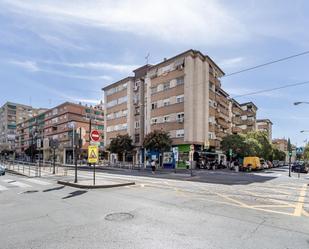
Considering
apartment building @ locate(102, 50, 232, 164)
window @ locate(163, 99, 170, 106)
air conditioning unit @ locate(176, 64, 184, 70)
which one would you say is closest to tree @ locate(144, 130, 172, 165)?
apartment building @ locate(102, 50, 232, 164)

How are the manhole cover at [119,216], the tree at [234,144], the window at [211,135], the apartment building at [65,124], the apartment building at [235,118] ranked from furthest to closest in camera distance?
the apartment building at [65,124], the apartment building at [235,118], the tree at [234,144], the window at [211,135], the manhole cover at [119,216]

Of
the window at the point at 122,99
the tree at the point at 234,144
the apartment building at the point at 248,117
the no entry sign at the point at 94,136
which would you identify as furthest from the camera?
the apartment building at the point at 248,117

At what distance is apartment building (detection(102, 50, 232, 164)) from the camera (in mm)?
42938

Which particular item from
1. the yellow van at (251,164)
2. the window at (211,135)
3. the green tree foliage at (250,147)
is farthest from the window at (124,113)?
the yellow van at (251,164)

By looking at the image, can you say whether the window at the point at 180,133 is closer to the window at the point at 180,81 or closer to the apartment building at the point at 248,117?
the window at the point at 180,81

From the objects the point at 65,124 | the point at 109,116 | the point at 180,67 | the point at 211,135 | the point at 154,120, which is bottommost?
the point at 211,135

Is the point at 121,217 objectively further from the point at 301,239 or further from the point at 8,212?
the point at 301,239

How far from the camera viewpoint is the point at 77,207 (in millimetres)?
9070

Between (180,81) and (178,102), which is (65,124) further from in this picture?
(180,81)

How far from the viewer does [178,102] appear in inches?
1737

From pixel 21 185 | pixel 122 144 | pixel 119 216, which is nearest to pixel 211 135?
pixel 122 144

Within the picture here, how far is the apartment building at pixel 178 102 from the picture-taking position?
141 ft

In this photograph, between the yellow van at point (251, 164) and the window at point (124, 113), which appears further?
the window at point (124, 113)

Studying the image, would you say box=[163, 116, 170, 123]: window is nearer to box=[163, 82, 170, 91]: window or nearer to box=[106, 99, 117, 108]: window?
box=[163, 82, 170, 91]: window
